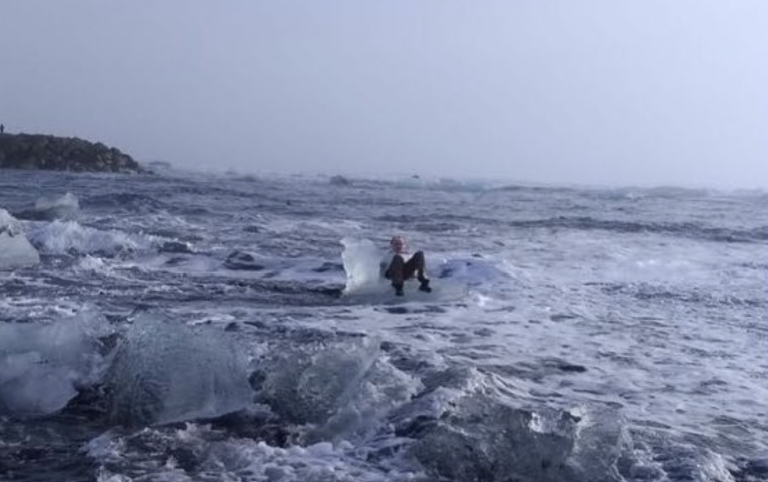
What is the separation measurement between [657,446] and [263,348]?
10.8 ft

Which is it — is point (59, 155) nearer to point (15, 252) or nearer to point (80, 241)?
point (80, 241)

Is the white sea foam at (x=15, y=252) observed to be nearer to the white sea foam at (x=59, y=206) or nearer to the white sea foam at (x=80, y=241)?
the white sea foam at (x=80, y=241)

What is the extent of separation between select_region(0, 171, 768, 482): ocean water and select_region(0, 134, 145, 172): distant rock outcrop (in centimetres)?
3321

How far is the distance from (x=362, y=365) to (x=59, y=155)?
146 ft

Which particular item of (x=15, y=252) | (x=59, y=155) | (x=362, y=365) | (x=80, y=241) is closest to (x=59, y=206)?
(x=80, y=241)

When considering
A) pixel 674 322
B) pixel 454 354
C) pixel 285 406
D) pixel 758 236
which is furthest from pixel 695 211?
pixel 285 406

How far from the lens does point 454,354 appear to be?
741 cm

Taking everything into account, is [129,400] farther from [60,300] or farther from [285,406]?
[60,300]

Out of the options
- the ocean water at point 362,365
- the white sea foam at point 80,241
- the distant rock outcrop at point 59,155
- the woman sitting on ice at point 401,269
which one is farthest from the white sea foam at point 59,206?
the distant rock outcrop at point 59,155

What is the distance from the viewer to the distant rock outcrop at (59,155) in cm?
4538

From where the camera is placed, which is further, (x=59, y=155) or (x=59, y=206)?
(x=59, y=155)

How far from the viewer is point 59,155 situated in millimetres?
46656

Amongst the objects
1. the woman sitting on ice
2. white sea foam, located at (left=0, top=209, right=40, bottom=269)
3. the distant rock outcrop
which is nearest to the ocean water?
white sea foam, located at (left=0, top=209, right=40, bottom=269)

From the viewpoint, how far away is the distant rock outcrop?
4538 centimetres
